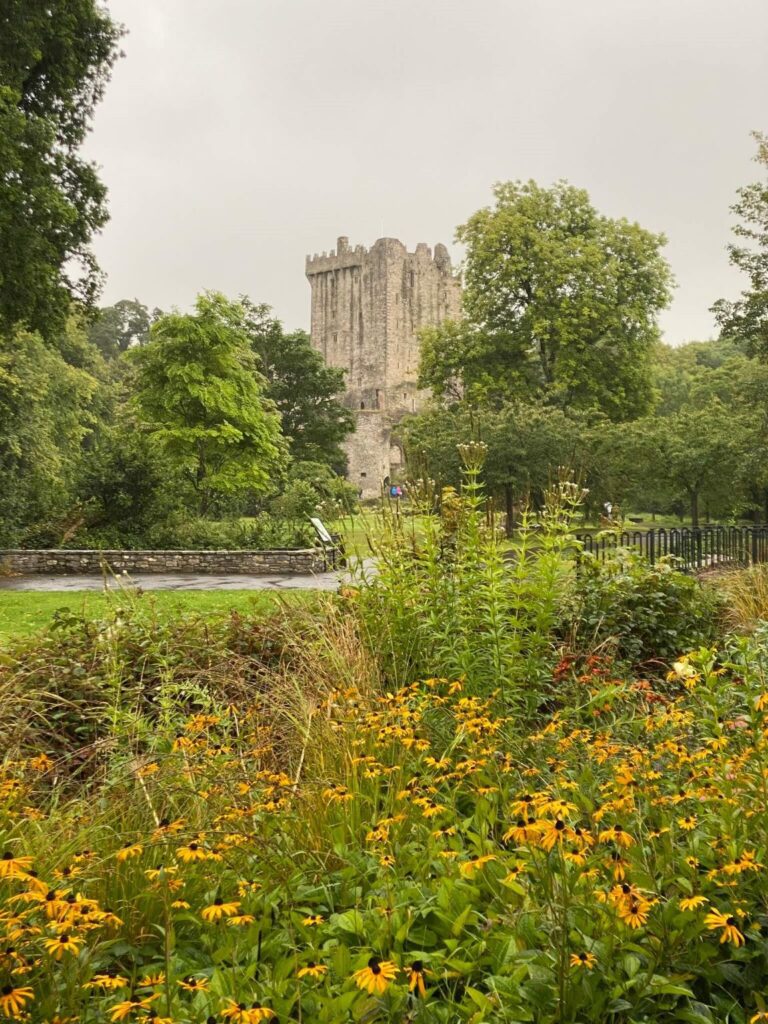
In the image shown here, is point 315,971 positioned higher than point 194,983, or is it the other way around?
point 315,971

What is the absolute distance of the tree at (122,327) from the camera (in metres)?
66.6

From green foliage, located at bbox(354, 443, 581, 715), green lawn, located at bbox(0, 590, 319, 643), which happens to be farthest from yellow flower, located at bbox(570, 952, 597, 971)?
green lawn, located at bbox(0, 590, 319, 643)

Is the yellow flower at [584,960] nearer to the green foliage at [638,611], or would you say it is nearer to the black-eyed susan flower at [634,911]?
the black-eyed susan flower at [634,911]

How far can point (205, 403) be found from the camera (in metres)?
23.3

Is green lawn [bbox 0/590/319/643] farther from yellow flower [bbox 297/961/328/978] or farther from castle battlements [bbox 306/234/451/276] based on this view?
castle battlements [bbox 306/234/451/276]

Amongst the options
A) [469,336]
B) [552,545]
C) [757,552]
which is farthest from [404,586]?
[469,336]

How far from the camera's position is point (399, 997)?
1.83 meters

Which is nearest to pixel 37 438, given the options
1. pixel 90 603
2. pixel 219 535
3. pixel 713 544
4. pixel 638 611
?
pixel 219 535

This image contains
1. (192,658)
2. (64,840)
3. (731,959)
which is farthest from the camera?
(192,658)

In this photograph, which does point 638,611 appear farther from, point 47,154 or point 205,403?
point 205,403

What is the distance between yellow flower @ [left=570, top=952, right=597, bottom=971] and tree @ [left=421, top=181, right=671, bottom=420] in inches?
1086

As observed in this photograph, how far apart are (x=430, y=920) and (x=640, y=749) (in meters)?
1.07

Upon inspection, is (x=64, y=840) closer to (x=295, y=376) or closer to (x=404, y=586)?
(x=404, y=586)

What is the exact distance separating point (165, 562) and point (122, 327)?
59445 millimetres
